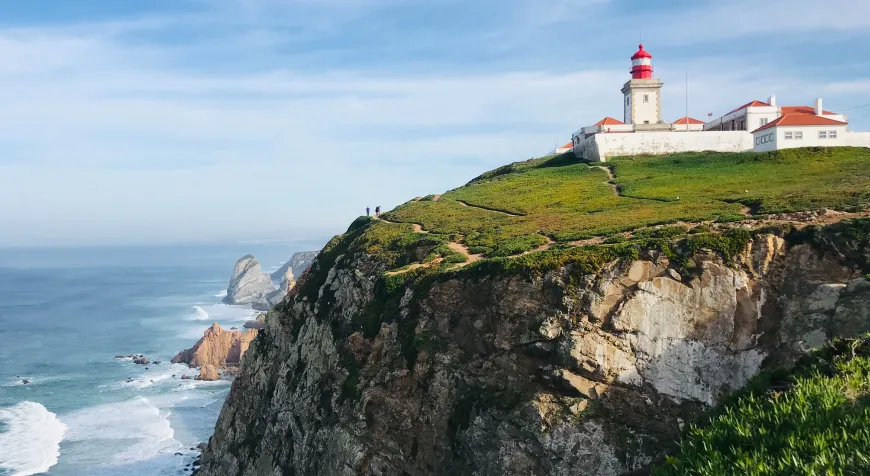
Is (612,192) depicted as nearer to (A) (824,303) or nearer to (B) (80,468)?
(A) (824,303)

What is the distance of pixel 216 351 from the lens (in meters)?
84.9

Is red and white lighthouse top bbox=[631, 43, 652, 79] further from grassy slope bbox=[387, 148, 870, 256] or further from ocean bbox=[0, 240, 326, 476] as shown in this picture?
ocean bbox=[0, 240, 326, 476]

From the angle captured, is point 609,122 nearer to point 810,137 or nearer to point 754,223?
point 810,137

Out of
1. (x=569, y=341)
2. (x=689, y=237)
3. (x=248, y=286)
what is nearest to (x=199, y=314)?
(x=248, y=286)

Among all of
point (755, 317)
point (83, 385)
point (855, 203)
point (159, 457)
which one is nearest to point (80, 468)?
point (159, 457)

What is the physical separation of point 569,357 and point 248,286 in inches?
5483

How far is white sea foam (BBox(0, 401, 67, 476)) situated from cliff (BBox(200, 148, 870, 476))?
2589 centimetres

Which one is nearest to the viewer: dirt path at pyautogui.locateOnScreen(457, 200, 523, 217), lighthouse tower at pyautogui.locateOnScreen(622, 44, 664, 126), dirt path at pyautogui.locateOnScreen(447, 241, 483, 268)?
dirt path at pyautogui.locateOnScreen(447, 241, 483, 268)

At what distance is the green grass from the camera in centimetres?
1148

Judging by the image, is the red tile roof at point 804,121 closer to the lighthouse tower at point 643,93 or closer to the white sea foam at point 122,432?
the lighthouse tower at point 643,93

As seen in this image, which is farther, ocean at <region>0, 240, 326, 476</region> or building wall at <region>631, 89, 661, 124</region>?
building wall at <region>631, 89, 661, 124</region>

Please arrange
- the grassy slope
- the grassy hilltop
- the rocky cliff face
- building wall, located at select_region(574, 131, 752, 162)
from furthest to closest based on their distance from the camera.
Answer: building wall, located at select_region(574, 131, 752, 162) < the grassy slope < the rocky cliff face < the grassy hilltop

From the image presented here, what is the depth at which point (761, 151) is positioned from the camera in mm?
53594

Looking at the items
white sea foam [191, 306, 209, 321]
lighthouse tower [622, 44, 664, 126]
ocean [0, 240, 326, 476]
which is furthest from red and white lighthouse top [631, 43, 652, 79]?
white sea foam [191, 306, 209, 321]
